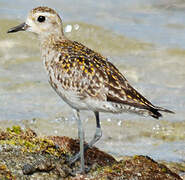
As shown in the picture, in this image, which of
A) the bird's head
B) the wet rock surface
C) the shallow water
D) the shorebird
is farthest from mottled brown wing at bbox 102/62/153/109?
the shallow water

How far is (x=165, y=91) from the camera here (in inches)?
709

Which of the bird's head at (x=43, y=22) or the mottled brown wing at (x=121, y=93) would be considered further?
the bird's head at (x=43, y=22)

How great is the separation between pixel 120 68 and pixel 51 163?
11.2 meters

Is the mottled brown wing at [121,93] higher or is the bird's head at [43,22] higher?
the bird's head at [43,22]

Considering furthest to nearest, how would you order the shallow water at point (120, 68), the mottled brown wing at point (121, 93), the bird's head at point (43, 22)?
the shallow water at point (120, 68)
the bird's head at point (43, 22)
the mottled brown wing at point (121, 93)

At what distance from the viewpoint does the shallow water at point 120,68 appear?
49.4 ft

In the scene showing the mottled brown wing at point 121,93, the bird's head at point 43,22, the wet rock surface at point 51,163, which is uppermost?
the bird's head at point 43,22

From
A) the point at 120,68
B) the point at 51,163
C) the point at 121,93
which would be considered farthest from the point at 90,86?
the point at 120,68

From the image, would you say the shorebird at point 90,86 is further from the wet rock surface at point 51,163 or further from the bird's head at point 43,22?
the bird's head at point 43,22

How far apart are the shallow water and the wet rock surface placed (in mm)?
4405

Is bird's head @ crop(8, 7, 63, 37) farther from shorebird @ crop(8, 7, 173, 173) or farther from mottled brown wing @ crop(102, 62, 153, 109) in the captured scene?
mottled brown wing @ crop(102, 62, 153, 109)

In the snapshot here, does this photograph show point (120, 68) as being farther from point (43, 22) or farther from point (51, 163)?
point (51, 163)

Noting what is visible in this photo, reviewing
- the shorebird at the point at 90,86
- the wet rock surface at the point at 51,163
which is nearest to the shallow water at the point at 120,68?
the wet rock surface at the point at 51,163

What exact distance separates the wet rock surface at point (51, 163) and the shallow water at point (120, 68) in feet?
14.5
